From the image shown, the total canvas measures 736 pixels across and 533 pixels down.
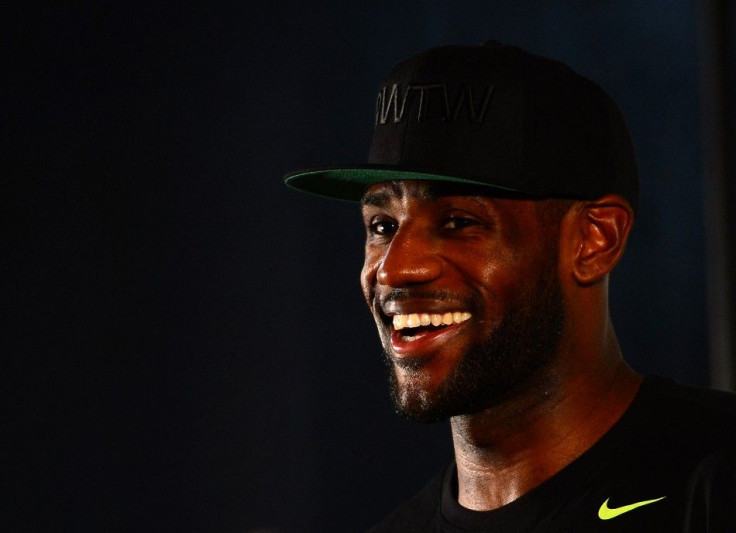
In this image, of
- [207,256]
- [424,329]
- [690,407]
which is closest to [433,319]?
[424,329]

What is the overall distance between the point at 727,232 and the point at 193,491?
4.75 feet

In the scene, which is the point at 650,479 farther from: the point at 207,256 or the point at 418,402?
the point at 207,256

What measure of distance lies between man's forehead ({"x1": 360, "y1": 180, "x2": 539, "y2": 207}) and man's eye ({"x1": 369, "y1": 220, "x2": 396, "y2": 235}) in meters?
0.03

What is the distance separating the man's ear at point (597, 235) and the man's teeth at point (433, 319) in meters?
0.17

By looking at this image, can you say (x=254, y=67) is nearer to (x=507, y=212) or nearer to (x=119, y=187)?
(x=119, y=187)

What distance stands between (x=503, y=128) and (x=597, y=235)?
0.66 feet

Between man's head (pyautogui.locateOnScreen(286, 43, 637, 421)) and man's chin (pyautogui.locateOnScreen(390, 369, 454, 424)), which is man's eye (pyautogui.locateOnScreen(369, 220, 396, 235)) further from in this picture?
man's chin (pyautogui.locateOnScreen(390, 369, 454, 424))

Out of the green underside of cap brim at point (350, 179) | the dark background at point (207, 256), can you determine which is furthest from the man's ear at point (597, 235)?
the dark background at point (207, 256)

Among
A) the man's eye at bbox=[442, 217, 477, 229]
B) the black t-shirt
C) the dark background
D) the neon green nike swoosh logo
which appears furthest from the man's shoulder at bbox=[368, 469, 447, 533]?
the dark background

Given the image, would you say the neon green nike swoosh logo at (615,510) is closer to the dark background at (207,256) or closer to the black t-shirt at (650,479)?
the black t-shirt at (650,479)

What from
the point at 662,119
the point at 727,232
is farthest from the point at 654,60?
the point at 727,232

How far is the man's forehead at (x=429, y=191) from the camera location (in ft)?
5.16

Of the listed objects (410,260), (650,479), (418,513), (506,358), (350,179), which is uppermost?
(350,179)

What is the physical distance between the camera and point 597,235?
1.62 m
